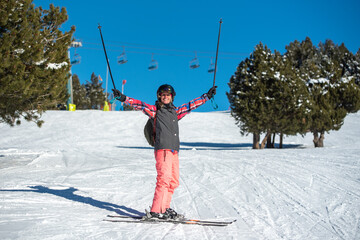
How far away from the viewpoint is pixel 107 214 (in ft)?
16.5

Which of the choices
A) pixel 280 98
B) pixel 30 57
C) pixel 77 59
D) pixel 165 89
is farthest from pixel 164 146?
pixel 77 59

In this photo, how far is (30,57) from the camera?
906 cm

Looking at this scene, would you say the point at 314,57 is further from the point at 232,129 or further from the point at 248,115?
the point at 248,115

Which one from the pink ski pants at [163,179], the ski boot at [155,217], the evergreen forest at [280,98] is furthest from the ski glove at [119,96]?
the evergreen forest at [280,98]

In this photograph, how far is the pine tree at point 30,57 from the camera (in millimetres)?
8648

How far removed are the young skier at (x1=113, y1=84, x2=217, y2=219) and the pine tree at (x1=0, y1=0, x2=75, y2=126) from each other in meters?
5.19

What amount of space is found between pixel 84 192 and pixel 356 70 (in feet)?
219

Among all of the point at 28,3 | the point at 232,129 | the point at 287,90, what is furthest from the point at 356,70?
the point at 28,3

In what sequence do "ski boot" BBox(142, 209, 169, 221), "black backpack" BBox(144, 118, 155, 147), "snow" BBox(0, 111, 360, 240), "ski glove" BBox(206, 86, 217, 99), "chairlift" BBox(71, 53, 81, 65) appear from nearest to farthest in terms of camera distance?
"snow" BBox(0, 111, 360, 240) → "ski boot" BBox(142, 209, 169, 221) → "black backpack" BBox(144, 118, 155, 147) → "ski glove" BBox(206, 86, 217, 99) → "chairlift" BBox(71, 53, 81, 65)

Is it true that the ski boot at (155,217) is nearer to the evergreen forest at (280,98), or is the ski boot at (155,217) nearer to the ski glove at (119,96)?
the ski glove at (119,96)

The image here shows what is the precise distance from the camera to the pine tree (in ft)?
28.4

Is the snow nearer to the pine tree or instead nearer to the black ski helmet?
the black ski helmet

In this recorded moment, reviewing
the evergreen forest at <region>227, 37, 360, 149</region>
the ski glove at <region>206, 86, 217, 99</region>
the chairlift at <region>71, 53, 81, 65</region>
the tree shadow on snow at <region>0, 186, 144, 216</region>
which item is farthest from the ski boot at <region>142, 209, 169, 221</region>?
the chairlift at <region>71, 53, 81, 65</region>

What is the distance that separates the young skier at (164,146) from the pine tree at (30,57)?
204 inches
